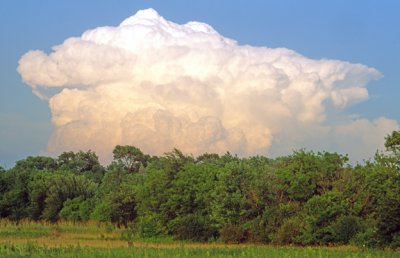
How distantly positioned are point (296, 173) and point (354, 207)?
501 cm

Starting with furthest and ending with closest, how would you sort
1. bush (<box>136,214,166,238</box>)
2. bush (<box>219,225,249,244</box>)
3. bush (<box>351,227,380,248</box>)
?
1. bush (<box>136,214,166,238</box>)
2. bush (<box>219,225,249,244</box>)
3. bush (<box>351,227,380,248</box>)

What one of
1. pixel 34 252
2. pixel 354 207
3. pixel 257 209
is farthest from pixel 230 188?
pixel 34 252

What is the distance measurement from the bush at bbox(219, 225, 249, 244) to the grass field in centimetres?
84

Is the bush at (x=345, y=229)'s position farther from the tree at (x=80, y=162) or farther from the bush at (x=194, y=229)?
the tree at (x=80, y=162)

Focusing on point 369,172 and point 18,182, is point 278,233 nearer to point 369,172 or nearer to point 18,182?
point 369,172

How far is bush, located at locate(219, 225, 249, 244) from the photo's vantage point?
154ft

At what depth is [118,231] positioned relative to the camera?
58.2 m

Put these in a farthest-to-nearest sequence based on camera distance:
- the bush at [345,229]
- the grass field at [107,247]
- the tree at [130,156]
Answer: the tree at [130,156] → the bush at [345,229] → the grass field at [107,247]

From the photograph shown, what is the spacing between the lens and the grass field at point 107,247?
1300 inches

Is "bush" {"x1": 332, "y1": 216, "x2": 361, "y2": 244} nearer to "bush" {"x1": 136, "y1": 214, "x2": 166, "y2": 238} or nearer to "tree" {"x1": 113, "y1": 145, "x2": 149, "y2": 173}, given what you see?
"bush" {"x1": 136, "y1": 214, "x2": 166, "y2": 238}

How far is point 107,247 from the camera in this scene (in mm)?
39688

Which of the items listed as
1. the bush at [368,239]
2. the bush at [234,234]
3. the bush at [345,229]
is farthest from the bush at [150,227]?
the bush at [368,239]

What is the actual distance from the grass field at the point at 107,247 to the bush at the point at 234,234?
0.84 metres

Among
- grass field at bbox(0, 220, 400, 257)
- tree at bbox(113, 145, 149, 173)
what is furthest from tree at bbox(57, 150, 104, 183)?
grass field at bbox(0, 220, 400, 257)
